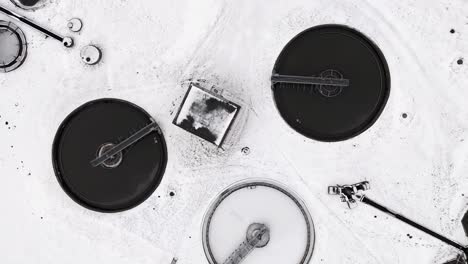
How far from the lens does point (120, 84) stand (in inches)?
514

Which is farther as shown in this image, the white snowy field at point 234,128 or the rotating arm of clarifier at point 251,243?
the white snowy field at point 234,128

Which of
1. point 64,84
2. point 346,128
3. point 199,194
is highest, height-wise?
point 346,128

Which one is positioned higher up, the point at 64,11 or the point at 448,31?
the point at 448,31

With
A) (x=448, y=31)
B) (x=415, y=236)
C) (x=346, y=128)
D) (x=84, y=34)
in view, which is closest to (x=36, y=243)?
(x=84, y=34)

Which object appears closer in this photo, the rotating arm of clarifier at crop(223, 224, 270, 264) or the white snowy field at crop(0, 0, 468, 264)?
the rotating arm of clarifier at crop(223, 224, 270, 264)

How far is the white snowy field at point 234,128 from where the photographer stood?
497 inches

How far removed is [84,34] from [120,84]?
188 cm

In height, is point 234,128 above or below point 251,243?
above

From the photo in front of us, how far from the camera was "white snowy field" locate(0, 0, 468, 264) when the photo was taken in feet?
41.4

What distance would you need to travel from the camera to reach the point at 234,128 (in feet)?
42.3

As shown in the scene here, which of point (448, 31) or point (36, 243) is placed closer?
point (448, 31)

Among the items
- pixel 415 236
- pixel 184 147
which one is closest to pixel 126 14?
pixel 184 147

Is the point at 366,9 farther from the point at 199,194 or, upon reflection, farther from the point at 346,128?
the point at 199,194

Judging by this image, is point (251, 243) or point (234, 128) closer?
point (251, 243)
